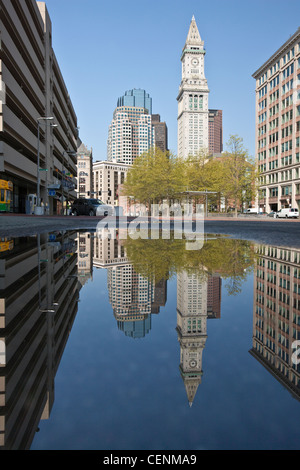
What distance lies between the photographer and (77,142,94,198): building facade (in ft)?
513

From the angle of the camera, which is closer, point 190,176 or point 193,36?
point 190,176

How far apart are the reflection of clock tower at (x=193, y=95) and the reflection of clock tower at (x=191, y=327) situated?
177 metres

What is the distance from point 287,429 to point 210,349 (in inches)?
26.8

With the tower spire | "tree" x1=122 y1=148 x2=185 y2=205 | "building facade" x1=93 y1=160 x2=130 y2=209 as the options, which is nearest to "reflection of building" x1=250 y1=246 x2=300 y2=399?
"tree" x1=122 y1=148 x2=185 y2=205

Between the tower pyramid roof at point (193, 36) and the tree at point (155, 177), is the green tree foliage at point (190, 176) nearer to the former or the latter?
the tree at point (155, 177)

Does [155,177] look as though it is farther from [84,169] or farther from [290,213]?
[84,169]

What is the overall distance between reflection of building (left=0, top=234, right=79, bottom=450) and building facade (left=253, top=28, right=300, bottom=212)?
64462 millimetres

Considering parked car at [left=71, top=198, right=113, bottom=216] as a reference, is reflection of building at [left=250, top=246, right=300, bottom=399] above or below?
below

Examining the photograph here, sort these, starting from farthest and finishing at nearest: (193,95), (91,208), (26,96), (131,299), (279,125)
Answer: (193,95) → (279,125) → (26,96) → (91,208) → (131,299)

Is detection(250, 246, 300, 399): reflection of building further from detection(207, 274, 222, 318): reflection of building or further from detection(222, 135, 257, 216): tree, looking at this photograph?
detection(222, 135, 257, 216): tree

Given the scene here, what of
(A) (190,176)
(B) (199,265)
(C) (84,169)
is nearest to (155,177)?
(A) (190,176)

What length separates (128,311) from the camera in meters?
2.49

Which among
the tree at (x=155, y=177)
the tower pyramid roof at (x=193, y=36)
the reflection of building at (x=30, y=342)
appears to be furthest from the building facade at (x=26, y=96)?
the tower pyramid roof at (x=193, y=36)
